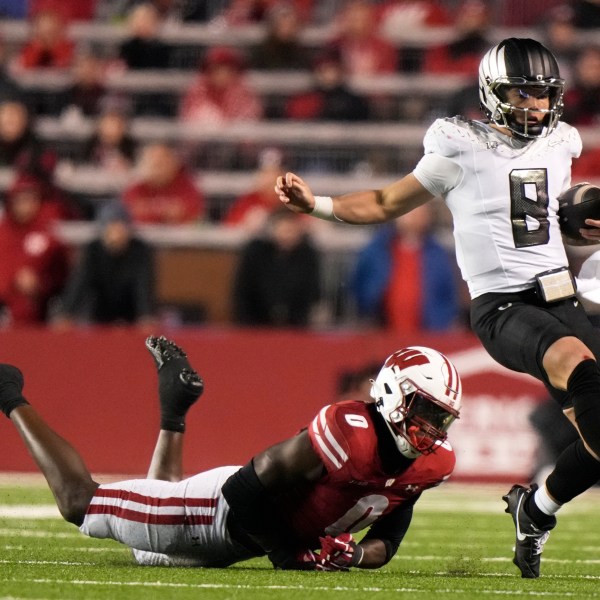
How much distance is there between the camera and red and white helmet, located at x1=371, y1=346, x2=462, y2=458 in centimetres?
525

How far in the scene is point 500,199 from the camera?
231 inches

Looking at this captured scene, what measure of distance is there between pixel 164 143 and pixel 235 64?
112cm

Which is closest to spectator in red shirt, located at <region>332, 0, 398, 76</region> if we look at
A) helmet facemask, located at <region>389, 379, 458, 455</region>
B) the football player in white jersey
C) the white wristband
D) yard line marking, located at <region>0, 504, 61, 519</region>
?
yard line marking, located at <region>0, 504, 61, 519</region>

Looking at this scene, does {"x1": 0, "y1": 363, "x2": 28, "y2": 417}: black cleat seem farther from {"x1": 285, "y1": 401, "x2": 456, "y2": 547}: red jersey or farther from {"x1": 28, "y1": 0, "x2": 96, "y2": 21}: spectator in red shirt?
{"x1": 28, "y1": 0, "x2": 96, "y2": 21}: spectator in red shirt

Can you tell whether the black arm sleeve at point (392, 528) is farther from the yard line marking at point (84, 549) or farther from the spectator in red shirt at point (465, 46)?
the spectator in red shirt at point (465, 46)

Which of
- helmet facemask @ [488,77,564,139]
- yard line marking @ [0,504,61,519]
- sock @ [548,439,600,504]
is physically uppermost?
helmet facemask @ [488,77,564,139]

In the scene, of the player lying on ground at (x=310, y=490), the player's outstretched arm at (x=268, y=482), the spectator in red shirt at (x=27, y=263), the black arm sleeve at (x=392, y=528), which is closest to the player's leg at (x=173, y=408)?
the player lying on ground at (x=310, y=490)

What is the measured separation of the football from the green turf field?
1395 mm

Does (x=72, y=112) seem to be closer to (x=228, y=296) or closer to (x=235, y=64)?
(x=235, y=64)

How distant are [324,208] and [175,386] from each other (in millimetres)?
1052

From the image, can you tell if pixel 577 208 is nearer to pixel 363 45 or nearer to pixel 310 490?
pixel 310 490

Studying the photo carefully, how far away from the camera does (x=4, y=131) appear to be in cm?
1287

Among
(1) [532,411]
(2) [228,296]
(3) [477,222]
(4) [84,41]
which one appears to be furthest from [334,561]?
(4) [84,41]

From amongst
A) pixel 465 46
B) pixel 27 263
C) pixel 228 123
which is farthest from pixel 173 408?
pixel 465 46
